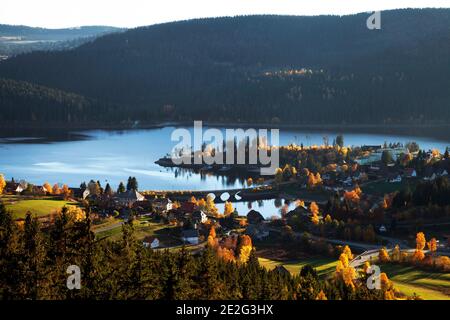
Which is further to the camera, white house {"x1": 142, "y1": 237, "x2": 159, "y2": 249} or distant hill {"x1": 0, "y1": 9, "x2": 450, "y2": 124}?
distant hill {"x1": 0, "y1": 9, "x2": 450, "y2": 124}

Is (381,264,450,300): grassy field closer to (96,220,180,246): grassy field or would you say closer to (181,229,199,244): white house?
(181,229,199,244): white house

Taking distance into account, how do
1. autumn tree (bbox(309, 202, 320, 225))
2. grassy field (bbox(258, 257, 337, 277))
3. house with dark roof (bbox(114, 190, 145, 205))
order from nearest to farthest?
grassy field (bbox(258, 257, 337, 277)) < autumn tree (bbox(309, 202, 320, 225)) < house with dark roof (bbox(114, 190, 145, 205))

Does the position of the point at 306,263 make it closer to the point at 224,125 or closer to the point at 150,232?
the point at 150,232

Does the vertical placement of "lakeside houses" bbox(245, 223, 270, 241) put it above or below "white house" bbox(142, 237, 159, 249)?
below

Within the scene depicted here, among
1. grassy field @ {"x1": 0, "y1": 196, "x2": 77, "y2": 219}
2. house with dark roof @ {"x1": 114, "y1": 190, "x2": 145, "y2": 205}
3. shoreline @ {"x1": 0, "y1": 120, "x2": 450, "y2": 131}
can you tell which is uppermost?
shoreline @ {"x1": 0, "y1": 120, "x2": 450, "y2": 131}

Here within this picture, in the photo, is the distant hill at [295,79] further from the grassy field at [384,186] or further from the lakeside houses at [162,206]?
the lakeside houses at [162,206]

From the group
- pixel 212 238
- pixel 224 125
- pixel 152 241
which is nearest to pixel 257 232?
pixel 212 238

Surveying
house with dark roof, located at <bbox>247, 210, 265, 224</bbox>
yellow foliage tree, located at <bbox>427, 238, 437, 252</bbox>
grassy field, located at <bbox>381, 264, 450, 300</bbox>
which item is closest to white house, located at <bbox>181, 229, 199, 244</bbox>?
house with dark roof, located at <bbox>247, 210, 265, 224</bbox>
